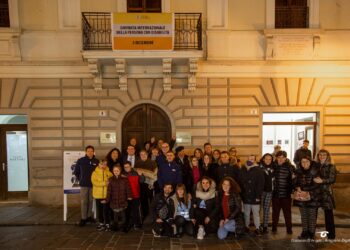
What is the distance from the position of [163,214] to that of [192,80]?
14.5 feet

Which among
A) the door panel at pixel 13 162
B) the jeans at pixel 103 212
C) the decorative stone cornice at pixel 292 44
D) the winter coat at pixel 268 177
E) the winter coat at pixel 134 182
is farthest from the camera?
the door panel at pixel 13 162

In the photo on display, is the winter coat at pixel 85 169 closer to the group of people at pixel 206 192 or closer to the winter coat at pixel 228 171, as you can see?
the group of people at pixel 206 192

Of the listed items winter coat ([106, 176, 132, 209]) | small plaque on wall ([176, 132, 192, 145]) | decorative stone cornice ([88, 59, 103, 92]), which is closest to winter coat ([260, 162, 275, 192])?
winter coat ([106, 176, 132, 209])

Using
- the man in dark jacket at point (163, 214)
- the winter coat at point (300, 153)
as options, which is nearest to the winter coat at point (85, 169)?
the man in dark jacket at point (163, 214)

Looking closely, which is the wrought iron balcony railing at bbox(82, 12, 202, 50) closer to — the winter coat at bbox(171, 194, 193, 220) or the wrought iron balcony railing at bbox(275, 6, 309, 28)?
the wrought iron balcony railing at bbox(275, 6, 309, 28)

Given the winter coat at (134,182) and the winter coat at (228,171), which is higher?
the winter coat at (228,171)

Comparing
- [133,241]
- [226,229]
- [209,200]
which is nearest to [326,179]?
[226,229]

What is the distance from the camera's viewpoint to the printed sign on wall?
8.38 metres

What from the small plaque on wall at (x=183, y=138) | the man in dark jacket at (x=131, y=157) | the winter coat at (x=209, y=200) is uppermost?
the small plaque on wall at (x=183, y=138)

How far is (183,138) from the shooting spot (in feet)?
30.1

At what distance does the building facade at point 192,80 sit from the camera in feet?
29.4

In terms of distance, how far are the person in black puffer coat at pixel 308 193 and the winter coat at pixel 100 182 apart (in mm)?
4209

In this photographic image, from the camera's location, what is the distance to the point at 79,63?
8.99 metres

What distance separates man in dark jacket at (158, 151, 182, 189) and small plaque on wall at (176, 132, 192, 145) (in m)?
2.36
